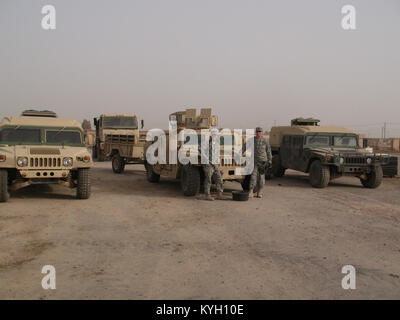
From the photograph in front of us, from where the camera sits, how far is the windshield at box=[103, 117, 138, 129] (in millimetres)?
18281

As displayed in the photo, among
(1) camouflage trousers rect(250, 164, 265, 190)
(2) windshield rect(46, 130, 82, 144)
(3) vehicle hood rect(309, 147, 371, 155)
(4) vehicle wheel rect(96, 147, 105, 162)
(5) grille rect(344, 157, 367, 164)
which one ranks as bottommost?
(4) vehicle wheel rect(96, 147, 105, 162)

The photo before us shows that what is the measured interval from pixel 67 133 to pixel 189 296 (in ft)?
22.6

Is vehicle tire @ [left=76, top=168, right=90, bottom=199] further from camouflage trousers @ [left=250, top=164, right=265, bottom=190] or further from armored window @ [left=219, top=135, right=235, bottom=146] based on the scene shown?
camouflage trousers @ [left=250, top=164, right=265, bottom=190]

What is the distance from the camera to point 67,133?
941cm

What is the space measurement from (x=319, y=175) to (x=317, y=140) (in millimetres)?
1521

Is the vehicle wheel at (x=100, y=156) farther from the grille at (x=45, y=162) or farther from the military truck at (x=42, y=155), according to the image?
the grille at (x=45, y=162)

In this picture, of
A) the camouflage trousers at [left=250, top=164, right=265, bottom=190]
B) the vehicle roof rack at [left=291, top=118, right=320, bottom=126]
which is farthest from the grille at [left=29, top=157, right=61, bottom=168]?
the vehicle roof rack at [left=291, top=118, right=320, bottom=126]

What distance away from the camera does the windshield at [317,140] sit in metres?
12.0

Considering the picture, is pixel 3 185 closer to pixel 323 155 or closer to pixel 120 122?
pixel 323 155

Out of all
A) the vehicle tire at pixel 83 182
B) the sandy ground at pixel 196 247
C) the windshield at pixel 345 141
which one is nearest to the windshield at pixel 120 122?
the sandy ground at pixel 196 247

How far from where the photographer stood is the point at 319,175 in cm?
1100

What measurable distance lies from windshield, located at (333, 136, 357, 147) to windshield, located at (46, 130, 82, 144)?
759 cm

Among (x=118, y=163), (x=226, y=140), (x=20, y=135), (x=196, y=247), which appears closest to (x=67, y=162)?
(x=20, y=135)

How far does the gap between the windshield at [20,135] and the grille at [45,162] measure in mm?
1154
